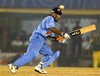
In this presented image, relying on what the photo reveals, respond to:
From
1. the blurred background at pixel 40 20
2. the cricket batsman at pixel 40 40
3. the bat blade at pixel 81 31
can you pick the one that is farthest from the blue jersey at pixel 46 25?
the blurred background at pixel 40 20

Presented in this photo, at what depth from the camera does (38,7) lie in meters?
13.6

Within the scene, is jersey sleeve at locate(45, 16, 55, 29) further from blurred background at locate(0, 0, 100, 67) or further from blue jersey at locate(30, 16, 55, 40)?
blurred background at locate(0, 0, 100, 67)

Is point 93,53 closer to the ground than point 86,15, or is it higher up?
closer to the ground

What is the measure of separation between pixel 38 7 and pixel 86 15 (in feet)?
5.41

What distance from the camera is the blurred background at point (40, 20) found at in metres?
13.4

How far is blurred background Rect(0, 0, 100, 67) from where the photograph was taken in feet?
43.9

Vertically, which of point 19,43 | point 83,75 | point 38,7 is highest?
point 38,7

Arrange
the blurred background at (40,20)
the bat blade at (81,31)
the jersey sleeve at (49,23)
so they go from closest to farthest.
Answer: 1. the jersey sleeve at (49,23)
2. the bat blade at (81,31)
3. the blurred background at (40,20)

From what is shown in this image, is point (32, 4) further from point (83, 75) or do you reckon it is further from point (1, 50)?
point (83, 75)

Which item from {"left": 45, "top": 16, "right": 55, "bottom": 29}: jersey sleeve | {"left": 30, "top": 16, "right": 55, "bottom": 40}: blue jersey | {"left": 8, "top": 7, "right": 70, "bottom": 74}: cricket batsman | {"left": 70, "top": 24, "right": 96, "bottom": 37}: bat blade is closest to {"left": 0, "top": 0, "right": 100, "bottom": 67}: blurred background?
{"left": 70, "top": 24, "right": 96, "bottom": 37}: bat blade

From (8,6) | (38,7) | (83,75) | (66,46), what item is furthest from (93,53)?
(83,75)

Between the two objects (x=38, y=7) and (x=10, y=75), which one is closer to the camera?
(x=10, y=75)

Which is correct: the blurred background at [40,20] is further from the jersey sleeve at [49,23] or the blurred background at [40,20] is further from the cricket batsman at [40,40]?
the jersey sleeve at [49,23]

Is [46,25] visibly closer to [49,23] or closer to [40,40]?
[49,23]
